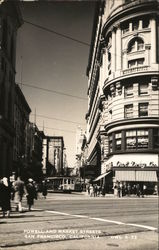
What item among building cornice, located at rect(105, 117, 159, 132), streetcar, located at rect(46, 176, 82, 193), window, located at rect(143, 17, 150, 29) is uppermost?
window, located at rect(143, 17, 150, 29)

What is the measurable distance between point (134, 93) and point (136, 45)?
1166 mm

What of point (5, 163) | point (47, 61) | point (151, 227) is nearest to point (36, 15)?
point (47, 61)

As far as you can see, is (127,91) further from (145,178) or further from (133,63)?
(145,178)

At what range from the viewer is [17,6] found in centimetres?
763

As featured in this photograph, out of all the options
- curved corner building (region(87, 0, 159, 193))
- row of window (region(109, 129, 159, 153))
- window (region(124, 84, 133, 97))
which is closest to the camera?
row of window (region(109, 129, 159, 153))

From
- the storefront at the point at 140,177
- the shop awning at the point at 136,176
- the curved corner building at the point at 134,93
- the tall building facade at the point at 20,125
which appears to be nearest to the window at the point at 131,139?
the curved corner building at the point at 134,93

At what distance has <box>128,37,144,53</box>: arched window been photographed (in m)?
9.30

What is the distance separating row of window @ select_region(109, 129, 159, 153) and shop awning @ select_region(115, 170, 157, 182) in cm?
60

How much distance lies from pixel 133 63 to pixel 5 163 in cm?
890

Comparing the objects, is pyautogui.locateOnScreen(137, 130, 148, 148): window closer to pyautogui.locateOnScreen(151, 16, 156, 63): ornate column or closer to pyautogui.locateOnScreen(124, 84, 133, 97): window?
pyautogui.locateOnScreen(124, 84, 133, 97): window

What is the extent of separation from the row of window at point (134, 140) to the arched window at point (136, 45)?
78.1 inches

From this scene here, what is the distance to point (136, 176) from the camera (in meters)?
8.31

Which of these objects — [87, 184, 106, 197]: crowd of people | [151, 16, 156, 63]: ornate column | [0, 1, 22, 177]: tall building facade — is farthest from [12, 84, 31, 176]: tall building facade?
[87, 184, 106, 197]: crowd of people

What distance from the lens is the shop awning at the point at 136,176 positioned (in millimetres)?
8219
